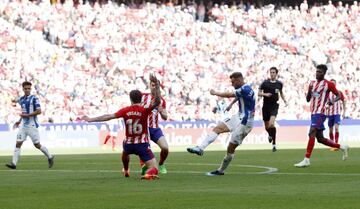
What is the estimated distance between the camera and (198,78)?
173ft

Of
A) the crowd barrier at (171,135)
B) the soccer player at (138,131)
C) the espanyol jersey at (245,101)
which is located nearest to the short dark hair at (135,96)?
the soccer player at (138,131)

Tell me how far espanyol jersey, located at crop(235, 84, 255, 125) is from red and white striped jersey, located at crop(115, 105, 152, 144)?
206 centimetres

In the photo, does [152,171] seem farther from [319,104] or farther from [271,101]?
[271,101]

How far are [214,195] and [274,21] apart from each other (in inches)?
1797

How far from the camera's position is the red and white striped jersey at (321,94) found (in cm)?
2480

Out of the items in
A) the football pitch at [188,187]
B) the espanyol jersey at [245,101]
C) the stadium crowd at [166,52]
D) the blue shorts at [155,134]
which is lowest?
the football pitch at [188,187]

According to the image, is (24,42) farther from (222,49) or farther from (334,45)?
(334,45)

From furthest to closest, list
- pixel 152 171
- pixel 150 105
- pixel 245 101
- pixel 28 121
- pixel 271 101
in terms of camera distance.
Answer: pixel 271 101, pixel 28 121, pixel 245 101, pixel 150 105, pixel 152 171

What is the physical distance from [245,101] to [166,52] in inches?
1284

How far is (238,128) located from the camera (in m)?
21.4

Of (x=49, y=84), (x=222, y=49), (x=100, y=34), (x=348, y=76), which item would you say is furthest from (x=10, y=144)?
(x=348, y=76)

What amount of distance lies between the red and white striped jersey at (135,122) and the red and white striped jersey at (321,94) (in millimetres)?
6075

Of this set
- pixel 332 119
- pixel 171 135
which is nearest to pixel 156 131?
pixel 332 119

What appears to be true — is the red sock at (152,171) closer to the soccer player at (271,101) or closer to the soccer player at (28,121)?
the soccer player at (28,121)
